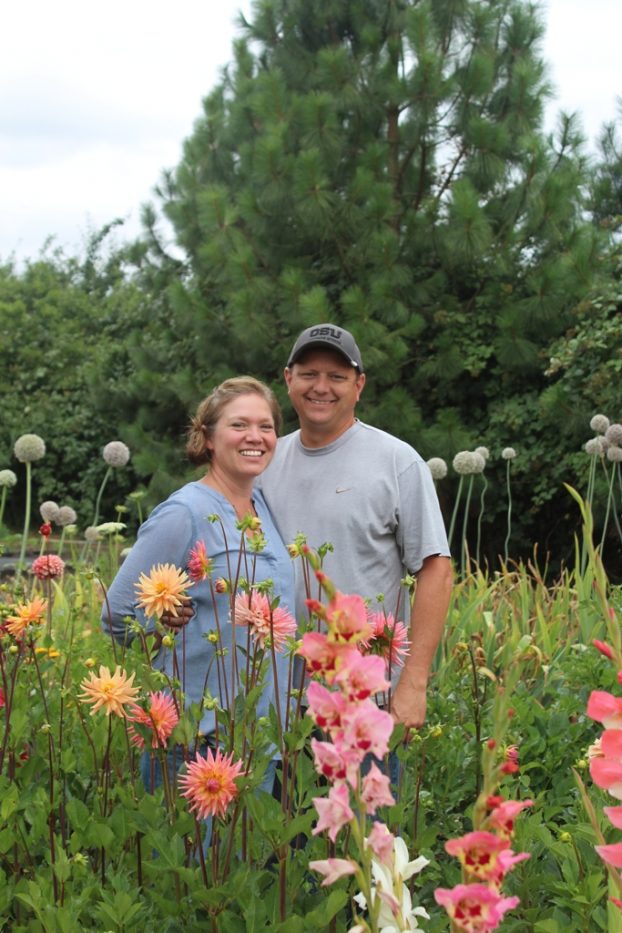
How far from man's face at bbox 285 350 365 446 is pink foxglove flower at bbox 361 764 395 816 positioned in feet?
6.66

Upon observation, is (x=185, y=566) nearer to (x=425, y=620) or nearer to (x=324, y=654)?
(x=425, y=620)

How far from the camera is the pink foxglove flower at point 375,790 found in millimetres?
869

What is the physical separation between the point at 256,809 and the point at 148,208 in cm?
1264

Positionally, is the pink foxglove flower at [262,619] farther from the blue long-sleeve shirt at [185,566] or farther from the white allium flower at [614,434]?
the white allium flower at [614,434]

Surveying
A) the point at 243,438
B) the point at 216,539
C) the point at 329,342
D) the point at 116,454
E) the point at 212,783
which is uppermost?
the point at 329,342

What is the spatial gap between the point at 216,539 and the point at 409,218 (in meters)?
8.30

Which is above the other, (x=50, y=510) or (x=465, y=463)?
(x=465, y=463)

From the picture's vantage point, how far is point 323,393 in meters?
2.93

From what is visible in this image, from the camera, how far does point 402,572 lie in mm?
2934

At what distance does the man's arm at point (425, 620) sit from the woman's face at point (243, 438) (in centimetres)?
54

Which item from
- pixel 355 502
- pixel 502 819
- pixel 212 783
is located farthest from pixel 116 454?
pixel 502 819

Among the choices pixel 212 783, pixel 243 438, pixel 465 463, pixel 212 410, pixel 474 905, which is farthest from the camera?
pixel 465 463

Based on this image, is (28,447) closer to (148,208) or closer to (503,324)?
(503,324)

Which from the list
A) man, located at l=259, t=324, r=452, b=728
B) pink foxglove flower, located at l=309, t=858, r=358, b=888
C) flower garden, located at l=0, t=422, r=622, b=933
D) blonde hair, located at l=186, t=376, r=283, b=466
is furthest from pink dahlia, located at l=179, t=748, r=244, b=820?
blonde hair, located at l=186, t=376, r=283, b=466
